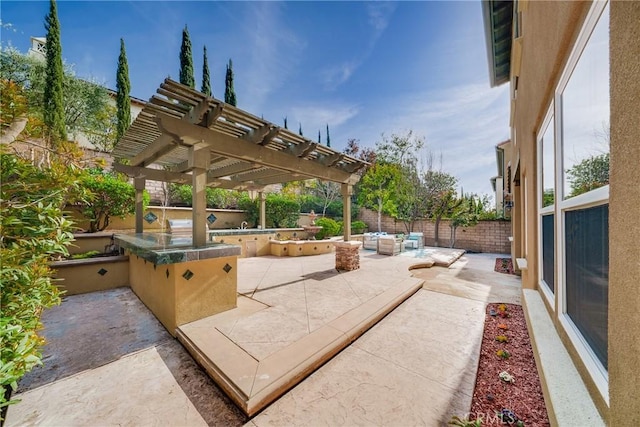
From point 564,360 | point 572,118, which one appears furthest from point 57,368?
point 572,118

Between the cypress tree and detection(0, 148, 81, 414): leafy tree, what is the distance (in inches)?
542

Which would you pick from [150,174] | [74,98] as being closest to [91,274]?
[150,174]

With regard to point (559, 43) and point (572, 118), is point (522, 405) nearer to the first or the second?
point (572, 118)

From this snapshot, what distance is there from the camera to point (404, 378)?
2480 millimetres

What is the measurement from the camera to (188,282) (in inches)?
137

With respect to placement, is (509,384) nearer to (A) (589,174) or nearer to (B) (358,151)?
(A) (589,174)

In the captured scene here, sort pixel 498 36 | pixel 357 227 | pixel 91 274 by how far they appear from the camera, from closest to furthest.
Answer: pixel 91 274
pixel 498 36
pixel 357 227

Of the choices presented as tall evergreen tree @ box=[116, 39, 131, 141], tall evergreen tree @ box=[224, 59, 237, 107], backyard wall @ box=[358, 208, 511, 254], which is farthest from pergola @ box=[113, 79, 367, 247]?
tall evergreen tree @ box=[224, 59, 237, 107]

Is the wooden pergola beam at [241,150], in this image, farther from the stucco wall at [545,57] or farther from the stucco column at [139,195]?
the stucco wall at [545,57]

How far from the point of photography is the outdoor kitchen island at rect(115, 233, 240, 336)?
336 cm

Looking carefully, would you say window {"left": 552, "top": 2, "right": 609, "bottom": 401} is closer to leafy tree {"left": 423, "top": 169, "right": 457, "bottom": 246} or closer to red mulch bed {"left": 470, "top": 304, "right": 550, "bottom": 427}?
red mulch bed {"left": 470, "top": 304, "right": 550, "bottom": 427}

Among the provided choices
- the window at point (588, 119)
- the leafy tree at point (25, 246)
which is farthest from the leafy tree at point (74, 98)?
the window at point (588, 119)

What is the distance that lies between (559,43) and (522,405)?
3245 mm

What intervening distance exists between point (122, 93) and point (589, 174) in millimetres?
19854
